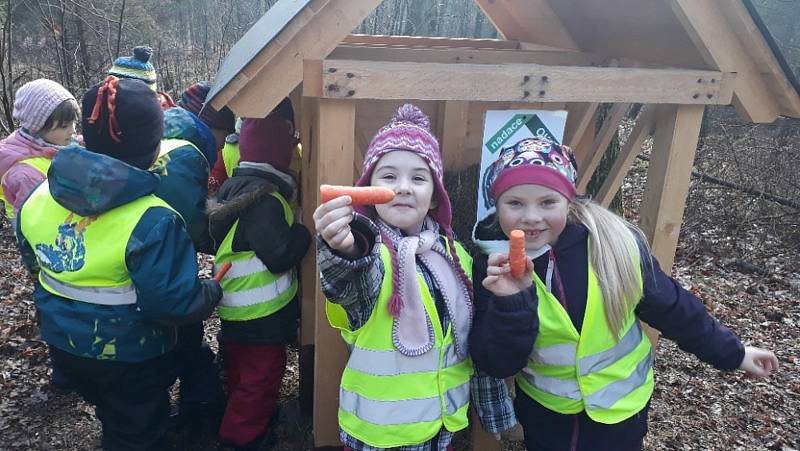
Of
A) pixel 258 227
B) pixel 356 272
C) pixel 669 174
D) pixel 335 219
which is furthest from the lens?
pixel 258 227

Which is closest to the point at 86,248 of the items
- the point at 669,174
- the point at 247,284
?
the point at 247,284

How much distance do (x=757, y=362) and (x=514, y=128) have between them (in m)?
1.43

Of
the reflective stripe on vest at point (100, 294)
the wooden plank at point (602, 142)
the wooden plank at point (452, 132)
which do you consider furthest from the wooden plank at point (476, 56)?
the reflective stripe on vest at point (100, 294)

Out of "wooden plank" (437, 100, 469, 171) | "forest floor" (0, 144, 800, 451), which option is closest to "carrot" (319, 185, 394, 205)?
"wooden plank" (437, 100, 469, 171)

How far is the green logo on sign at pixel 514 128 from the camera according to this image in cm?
286

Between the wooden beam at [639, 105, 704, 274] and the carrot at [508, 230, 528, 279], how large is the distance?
3.93 ft

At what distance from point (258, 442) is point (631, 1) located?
309 cm

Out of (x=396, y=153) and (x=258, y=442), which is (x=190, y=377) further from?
(x=396, y=153)

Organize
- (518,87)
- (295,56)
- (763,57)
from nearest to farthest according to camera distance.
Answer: (295,56) < (518,87) < (763,57)

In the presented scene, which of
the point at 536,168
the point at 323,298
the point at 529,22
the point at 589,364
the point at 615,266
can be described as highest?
the point at 529,22

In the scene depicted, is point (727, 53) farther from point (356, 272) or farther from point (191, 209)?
point (191, 209)

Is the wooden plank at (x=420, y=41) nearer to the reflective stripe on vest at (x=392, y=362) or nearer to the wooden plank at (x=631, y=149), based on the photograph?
the wooden plank at (x=631, y=149)

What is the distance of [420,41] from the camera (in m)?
4.37

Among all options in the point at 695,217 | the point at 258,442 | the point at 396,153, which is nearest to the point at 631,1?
the point at 396,153
